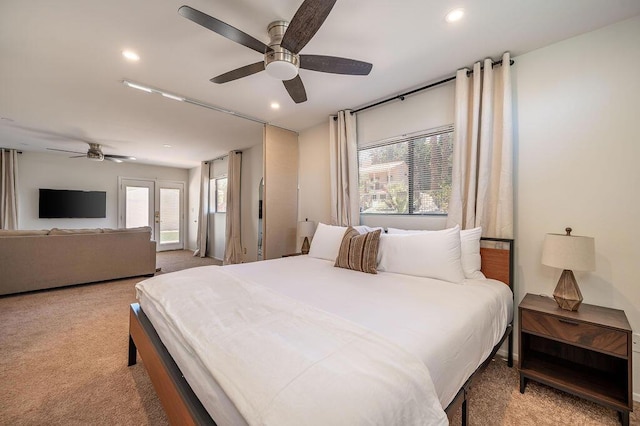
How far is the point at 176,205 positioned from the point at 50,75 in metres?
5.62

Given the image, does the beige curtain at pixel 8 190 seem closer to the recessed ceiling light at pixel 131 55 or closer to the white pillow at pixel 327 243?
the recessed ceiling light at pixel 131 55

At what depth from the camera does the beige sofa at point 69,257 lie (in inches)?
138

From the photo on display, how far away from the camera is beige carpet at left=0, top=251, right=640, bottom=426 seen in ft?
4.97

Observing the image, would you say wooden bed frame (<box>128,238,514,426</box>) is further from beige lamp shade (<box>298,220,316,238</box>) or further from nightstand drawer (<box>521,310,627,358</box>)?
beige lamp shade (<box>298,220,316,238</box>)

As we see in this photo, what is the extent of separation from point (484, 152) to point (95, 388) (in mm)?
3538

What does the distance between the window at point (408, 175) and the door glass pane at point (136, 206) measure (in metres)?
6.65

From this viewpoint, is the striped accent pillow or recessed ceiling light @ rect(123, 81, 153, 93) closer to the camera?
the striped accent pillow

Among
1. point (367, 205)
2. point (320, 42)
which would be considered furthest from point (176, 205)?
point (320, 42)

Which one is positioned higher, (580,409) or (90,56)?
(90,56)

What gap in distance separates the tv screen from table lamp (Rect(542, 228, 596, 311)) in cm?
A: 855

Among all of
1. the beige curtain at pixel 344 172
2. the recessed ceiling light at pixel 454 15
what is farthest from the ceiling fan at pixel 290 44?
the beige curtain at pixel 344 172

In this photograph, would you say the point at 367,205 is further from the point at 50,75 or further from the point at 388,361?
the point at 50,75

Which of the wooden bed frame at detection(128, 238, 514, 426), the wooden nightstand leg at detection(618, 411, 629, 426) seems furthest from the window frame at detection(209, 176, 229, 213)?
the wooden nightstand leg at detection(618, 411, 629, 426)

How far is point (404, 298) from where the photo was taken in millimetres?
1561
